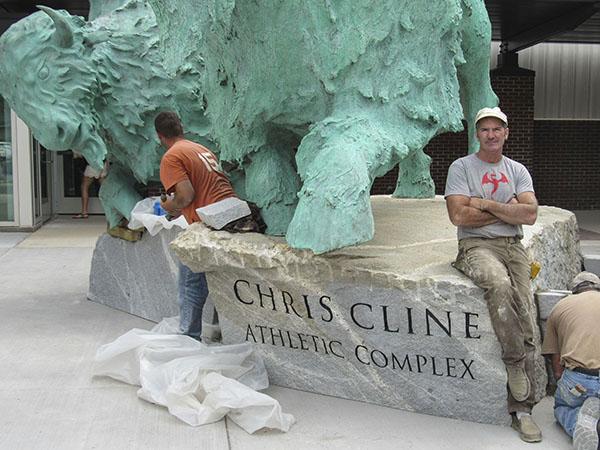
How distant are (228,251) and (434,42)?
1424 mm

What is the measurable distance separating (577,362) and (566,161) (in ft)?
42.0

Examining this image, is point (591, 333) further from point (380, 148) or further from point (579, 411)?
point (380, 148)

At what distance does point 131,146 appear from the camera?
5.60 meters

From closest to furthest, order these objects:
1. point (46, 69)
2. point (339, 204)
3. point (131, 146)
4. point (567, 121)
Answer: point (339, 204) < point (46, 69) < point (131, 146) < point (567, 121)

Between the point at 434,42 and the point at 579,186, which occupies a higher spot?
the point at 434,42

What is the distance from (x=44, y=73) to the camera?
5070 mm

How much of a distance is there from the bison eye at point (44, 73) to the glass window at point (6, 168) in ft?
22.3

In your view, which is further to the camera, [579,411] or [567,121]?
[567,121]

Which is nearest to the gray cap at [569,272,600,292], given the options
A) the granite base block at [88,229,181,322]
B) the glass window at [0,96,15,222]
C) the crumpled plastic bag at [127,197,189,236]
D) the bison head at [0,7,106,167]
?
the crumpled plastic bag at [127,197,189,236]

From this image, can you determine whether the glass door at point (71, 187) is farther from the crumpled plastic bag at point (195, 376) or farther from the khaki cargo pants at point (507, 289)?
the khaki cargo pants at point (507, 289)

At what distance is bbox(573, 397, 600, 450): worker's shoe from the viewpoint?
304 centimetres

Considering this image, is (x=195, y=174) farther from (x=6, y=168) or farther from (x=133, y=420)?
(x=6, y=168)

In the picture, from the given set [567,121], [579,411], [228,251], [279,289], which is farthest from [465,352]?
[567,121]

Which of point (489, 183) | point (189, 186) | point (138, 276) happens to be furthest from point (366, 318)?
point (138, 276)
